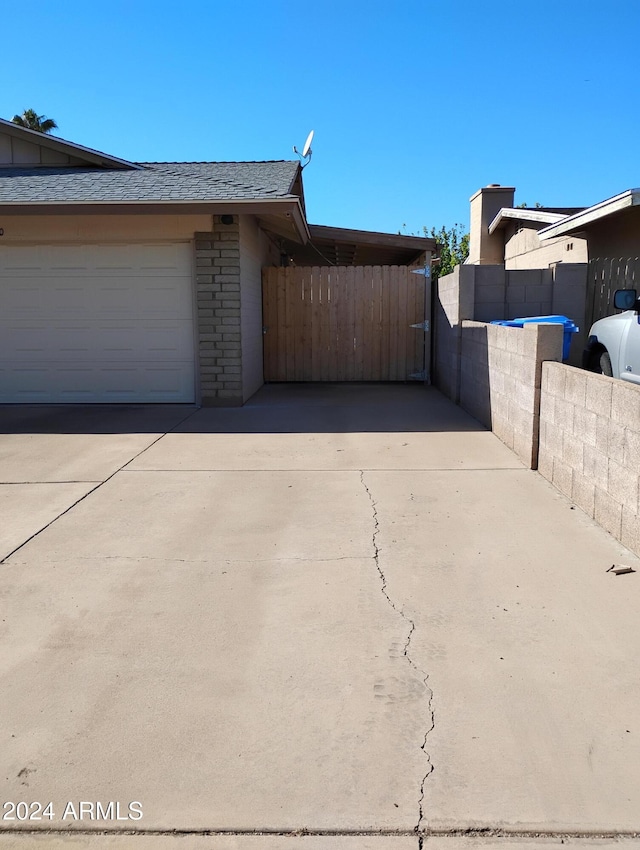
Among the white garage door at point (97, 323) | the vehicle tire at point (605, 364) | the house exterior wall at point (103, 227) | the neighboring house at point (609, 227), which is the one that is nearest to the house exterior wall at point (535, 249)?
the neighboring house at point (609, 227)

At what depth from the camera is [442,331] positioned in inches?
506

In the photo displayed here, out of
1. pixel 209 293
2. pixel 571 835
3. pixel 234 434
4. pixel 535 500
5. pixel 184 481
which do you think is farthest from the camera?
pixel 209 293

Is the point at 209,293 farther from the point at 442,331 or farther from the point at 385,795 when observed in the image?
the point at 385,795

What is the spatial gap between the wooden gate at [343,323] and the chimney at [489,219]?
6111 mm

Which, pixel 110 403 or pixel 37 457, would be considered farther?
pixel 110 403

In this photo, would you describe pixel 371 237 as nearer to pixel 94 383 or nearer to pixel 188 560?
pixel 94 383

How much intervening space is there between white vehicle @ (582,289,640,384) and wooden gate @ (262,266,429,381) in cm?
529

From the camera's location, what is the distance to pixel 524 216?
49.5ft

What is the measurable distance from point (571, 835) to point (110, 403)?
9.98 metres

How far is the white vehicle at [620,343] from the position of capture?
301 inches

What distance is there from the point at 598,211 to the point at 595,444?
18.3ft

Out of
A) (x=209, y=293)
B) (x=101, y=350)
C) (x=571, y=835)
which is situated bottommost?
(x=571, y=835)

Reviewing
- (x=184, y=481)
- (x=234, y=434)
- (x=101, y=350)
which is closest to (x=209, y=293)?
(x=101, y=350)

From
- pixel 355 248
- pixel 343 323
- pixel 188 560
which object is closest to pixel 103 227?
pixel 343 323
